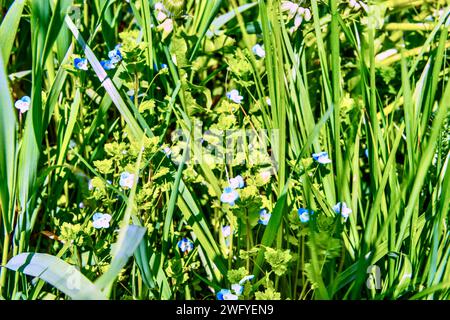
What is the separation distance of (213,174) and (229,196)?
0.39 feet

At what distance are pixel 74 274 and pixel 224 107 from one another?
52cm

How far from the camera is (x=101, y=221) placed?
4.42 feet

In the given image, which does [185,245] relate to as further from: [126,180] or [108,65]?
[108,65]

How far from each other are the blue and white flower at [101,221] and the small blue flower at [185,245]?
178mm

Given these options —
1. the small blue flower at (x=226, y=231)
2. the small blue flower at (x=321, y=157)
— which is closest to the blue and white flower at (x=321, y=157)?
the small blue flower at (x=321, y=157)

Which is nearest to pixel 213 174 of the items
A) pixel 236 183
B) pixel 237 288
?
pixel 236 183

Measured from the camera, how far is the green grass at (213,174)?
48.1 inches

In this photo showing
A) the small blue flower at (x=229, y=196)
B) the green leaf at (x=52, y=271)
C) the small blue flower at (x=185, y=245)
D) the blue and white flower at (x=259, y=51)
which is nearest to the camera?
the green leaf at (x=52, y=271)

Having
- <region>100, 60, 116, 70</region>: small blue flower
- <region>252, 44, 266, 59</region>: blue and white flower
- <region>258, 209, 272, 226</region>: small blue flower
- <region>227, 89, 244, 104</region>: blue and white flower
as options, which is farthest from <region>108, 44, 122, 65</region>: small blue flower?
<region>258, 209, 272, 226</region>: small blue flower

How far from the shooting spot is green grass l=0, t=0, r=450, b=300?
122 cm

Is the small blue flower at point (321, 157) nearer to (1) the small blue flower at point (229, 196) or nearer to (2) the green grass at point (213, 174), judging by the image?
(2) the green grass at point (213, 174)

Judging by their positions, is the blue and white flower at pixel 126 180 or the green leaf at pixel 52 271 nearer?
the green leaf at pixel 52 271
